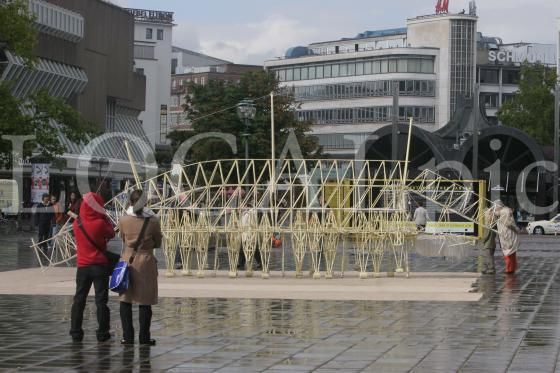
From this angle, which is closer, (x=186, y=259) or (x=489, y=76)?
(x=186, y=259)

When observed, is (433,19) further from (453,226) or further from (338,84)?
(453,226)

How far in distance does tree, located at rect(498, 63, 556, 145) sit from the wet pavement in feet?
236

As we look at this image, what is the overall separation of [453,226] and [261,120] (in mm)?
22094

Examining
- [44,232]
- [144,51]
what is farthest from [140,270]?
[144,51]

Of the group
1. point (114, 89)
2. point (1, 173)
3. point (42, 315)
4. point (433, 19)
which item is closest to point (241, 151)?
point (1, 173)

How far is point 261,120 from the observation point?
63.8 meters

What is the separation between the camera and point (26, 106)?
47.0 m

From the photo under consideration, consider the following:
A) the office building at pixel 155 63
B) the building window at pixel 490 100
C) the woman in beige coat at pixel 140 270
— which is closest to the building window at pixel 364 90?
the building window at pixel 490 100

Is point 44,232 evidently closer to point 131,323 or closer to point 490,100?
point 131,323

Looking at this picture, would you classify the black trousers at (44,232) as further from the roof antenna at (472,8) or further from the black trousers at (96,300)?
the roof antenna at (472,8)

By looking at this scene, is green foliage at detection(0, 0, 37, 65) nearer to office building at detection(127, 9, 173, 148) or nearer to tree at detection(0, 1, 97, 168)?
tree at detection(0, 1, 97, 168)

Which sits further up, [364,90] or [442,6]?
[442,6]

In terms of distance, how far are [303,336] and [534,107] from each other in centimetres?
8008

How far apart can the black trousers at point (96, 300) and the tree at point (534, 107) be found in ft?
259
